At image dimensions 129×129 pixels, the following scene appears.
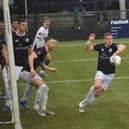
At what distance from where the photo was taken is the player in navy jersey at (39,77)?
1312 centimetres

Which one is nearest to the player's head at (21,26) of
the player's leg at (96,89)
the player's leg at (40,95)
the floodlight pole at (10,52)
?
the player's leg at (40,95)

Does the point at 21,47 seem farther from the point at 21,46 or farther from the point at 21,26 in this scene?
the point at 21,26

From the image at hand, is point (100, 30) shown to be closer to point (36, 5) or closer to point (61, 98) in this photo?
point (36, 5)

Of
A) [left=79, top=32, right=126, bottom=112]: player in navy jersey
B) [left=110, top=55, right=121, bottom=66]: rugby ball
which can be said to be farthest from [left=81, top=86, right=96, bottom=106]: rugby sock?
[left=110, top=55, right=121, bottom=66]: rugby ball

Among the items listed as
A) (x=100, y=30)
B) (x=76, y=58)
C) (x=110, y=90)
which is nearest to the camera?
(x=110, y=90)

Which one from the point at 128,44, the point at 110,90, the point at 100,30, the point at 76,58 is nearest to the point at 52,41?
the point at 110,90

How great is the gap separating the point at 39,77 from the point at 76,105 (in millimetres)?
1795

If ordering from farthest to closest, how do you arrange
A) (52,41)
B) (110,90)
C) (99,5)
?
(99,5)
(110,90)
(52,41)

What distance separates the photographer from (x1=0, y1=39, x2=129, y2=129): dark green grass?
1275cm

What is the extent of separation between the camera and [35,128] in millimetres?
12484

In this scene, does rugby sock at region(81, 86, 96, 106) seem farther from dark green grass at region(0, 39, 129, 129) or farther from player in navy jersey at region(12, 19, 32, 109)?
player in navy jersey at region(12, 19, 32, 109)

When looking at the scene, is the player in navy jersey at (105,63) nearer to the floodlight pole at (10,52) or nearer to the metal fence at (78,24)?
the floodlight pole at (10,52)

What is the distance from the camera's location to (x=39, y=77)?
1359 cm

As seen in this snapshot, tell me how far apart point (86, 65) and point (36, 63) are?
9.27 metres
